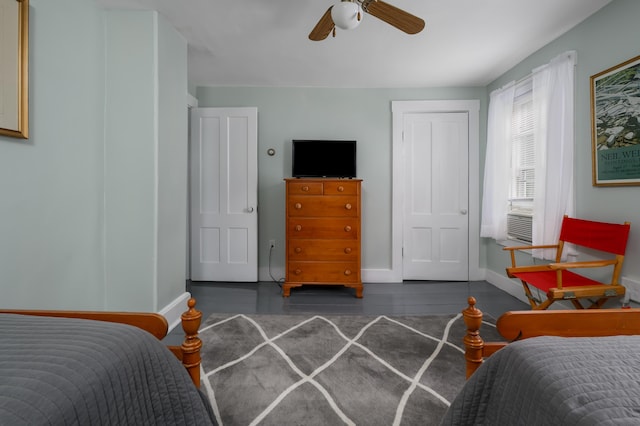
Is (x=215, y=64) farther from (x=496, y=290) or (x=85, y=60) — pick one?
(x=496, y=290)

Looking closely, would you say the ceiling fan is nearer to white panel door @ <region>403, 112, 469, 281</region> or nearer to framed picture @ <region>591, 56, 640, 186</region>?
framed picture @ <region>591, 56, 640, 186</region>

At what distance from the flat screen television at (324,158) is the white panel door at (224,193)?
54 cm

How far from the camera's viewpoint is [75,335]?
0.87 metres

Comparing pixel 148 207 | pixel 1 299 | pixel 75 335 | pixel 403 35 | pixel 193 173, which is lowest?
pixel 1 299

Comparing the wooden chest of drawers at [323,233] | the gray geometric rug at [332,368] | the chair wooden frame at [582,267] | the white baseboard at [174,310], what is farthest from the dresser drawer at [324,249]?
the chair wooden frame at [582,267]

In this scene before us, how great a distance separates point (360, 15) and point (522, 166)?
2540 millimetres

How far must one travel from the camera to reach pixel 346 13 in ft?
5.58

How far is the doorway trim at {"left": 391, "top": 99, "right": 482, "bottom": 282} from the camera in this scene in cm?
386

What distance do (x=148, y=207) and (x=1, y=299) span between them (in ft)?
3.21

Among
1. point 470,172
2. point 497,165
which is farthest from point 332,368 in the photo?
point 470,172

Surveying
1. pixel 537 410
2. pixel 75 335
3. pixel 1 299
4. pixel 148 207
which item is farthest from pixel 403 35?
pixel 1 299

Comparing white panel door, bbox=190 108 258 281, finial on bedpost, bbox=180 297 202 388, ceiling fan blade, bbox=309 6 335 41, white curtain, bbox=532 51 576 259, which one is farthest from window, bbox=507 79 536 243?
finial on bedpost, bbox=180 297 202 388

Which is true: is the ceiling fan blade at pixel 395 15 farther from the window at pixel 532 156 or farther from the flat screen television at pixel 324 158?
the flat screen television at pixel 324 158

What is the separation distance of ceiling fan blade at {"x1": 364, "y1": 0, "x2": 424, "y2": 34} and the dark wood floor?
233 centimetres
